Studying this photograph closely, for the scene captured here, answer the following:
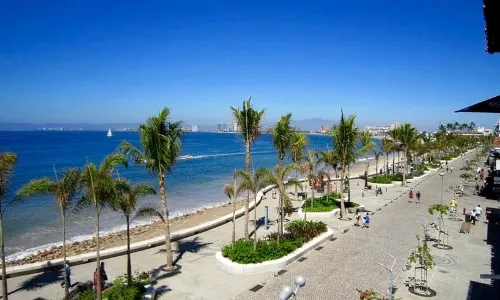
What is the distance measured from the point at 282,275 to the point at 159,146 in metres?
6.86

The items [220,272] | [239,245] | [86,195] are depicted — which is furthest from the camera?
[239,245]

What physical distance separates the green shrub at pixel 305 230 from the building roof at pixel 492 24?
11.6 meters

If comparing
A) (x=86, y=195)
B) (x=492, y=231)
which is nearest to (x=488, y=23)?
(x=86, y=195)

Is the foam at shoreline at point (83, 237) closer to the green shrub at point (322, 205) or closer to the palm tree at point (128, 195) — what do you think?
the green shrub at point (322, 205)

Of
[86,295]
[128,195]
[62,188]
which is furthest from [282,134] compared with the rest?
[86,295]

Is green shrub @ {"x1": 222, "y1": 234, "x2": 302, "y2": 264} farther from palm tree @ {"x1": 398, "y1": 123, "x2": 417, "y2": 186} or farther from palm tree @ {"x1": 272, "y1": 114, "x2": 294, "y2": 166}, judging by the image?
palm tree @ {"x1": 398, "y1": 123, "x2": 417, "y2": 186}

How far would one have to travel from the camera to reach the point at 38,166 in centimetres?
7100

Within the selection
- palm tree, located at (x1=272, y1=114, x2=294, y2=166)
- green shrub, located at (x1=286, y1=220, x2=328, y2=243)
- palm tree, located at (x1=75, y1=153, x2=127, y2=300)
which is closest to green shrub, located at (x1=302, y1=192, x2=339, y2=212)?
green shrub, located at (x1=286, y1=220, x2=328, y2=243)

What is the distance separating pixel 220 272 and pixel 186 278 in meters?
1.37

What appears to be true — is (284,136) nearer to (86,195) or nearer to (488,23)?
(86,195)

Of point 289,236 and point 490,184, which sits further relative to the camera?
point 490,184

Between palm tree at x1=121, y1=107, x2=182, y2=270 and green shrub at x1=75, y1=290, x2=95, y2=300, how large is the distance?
146 inches

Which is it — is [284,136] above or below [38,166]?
above

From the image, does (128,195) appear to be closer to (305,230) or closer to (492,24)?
(305,230)
